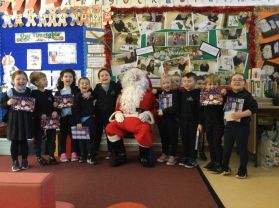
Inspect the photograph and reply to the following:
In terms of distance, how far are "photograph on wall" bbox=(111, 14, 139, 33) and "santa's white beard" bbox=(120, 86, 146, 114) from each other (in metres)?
0.99


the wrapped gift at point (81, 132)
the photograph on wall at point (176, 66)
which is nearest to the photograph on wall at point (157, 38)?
the photograph on wall at point (176, 66)

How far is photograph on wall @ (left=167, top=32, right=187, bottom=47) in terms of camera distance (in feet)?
14.2

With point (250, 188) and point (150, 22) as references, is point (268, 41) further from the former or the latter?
point (250, 188)

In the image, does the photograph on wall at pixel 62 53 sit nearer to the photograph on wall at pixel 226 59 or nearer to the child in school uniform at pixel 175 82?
the child in school uniform at pixel 175 82

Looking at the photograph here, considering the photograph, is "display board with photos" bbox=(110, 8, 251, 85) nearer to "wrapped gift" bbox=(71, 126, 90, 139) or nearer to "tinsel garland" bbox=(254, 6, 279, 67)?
"tinsel garland" bbox=(254, 6, 279, 67)

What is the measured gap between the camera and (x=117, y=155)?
3732 mm

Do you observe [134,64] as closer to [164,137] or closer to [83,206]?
[164,137]

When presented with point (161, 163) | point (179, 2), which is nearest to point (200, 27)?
point (179, 2)

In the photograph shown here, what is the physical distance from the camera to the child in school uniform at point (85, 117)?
3.80 metres

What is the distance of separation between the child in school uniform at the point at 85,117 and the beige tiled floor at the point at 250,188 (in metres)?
1.33

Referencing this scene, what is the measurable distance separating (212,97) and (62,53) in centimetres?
221

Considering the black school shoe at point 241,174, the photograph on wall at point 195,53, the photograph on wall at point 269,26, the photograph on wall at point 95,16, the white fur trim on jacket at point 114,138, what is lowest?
the black school shoe at point 241,174

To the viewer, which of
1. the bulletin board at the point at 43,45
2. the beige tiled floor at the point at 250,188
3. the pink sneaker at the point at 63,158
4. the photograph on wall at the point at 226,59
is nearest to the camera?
the beige tiled floor at the point at 250,188

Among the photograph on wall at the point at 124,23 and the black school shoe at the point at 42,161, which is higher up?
the photograph on wall at the point at 124,23
